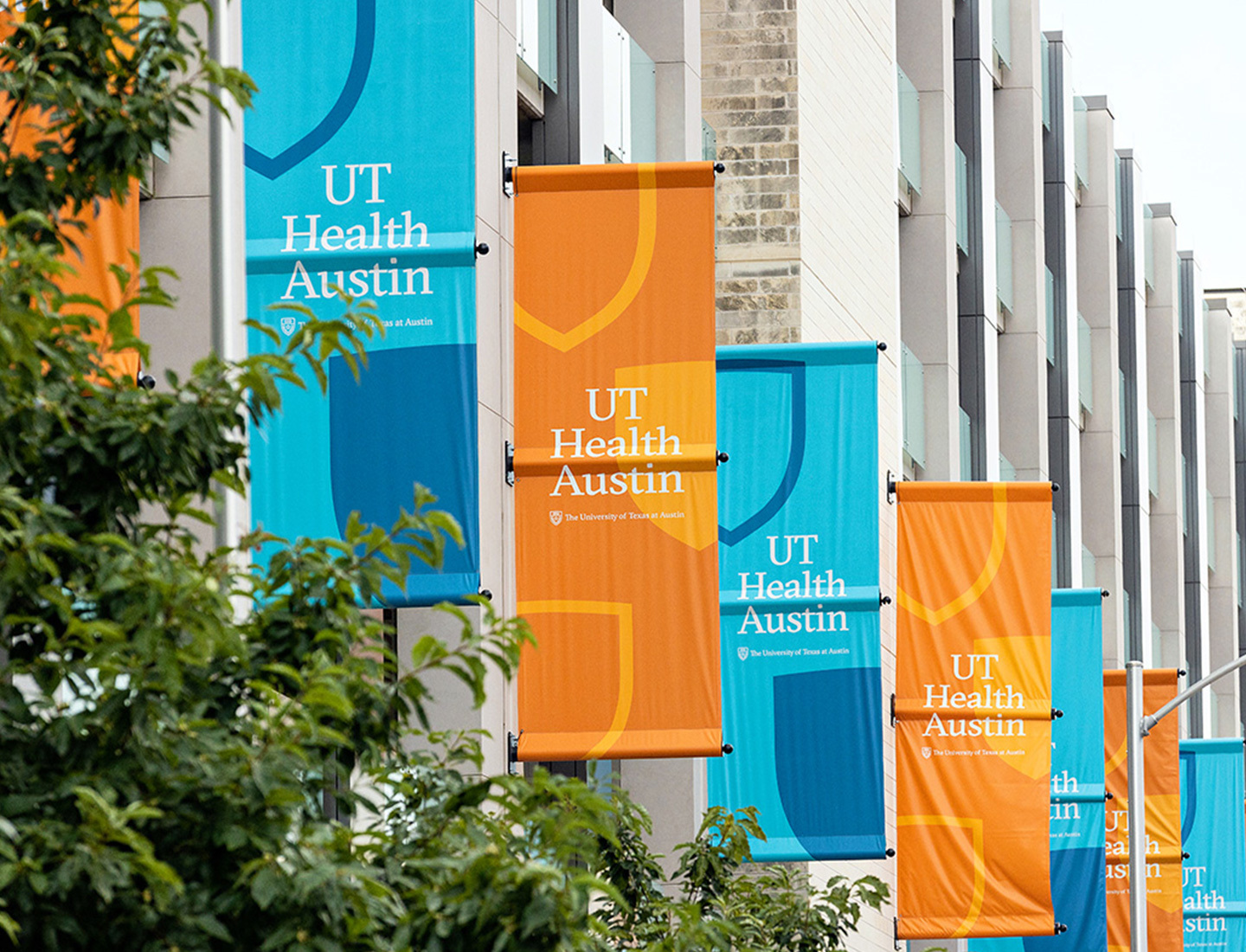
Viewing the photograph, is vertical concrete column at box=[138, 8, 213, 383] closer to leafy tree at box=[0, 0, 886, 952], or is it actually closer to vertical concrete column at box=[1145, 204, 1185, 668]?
leafy tree at box=[0, 0, 886, 952]

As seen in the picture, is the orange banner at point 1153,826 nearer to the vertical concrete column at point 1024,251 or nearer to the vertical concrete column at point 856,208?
the vertical concrete column at point 856,208

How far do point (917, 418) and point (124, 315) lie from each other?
2788cm

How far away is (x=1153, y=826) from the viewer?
3406cm

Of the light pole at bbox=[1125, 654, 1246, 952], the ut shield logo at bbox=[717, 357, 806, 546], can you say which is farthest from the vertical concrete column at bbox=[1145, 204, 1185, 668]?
the ut shield logo at bbox=[717, 357, 806, 546]

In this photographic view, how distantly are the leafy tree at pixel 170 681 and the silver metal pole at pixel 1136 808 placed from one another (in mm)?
22101

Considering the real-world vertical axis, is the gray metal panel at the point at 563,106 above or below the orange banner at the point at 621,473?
above

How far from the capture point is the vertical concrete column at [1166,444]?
53.2m

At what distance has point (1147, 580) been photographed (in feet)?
163

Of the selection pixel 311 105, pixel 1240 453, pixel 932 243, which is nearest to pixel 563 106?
pixel 311 105

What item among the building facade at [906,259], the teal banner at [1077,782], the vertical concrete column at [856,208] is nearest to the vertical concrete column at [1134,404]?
the building facade at [906,259]

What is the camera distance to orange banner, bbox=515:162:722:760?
1489 cm

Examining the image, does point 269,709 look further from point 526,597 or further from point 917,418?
point 917,418

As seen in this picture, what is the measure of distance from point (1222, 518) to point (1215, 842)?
2471 centimetres

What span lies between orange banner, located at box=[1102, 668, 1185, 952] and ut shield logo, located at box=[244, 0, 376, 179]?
22218 millimetres
